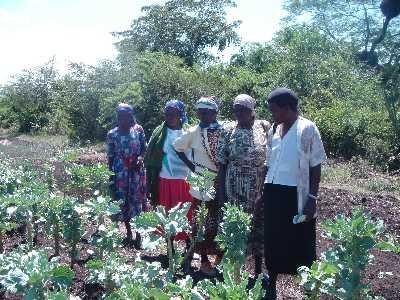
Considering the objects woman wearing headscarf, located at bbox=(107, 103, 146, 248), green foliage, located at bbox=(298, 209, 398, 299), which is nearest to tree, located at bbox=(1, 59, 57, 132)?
woman wearing headscarf, located at bbox=(107, 103, 146, 248)

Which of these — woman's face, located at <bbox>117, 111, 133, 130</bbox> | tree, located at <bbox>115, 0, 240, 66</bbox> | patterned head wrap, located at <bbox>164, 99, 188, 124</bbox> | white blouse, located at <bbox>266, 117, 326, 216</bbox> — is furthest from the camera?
tree, located at <bbox>115, 0, 240, 66</bbox>

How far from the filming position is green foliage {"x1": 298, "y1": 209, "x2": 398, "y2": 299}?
7.86ft

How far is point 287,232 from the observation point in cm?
355

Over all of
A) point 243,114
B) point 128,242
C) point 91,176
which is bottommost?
point 128,242

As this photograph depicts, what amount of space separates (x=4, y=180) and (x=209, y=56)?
1906 centimetres

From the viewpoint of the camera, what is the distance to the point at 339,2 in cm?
Result: 2878

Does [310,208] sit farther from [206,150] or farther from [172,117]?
[172,117]

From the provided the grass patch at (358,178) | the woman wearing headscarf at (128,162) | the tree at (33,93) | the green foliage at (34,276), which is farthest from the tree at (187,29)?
the green foliage at (34,276)

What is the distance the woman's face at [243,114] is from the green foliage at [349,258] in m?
1.54

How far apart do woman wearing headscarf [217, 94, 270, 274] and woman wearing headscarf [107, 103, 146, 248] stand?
4.93 feet

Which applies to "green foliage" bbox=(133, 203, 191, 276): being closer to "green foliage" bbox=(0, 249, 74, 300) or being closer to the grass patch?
"green foliage" bbox=(0, 249, 74, 300)

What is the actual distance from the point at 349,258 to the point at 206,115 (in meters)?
2.11

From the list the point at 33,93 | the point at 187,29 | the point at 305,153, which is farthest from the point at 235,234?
the point at 33,93

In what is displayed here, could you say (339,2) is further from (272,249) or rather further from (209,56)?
(272,249)
